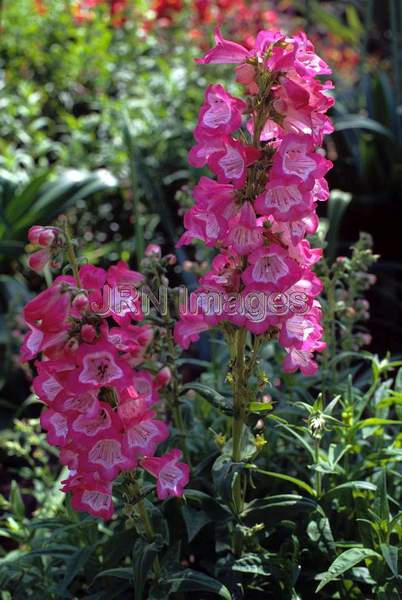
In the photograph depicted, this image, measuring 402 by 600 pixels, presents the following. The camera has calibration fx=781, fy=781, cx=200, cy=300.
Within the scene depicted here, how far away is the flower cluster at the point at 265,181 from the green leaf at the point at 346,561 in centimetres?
40

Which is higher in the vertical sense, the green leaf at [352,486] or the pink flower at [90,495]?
the pink flower at [90,495]

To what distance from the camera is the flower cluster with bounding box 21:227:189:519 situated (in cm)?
118

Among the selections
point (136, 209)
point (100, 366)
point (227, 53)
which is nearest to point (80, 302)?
point (100, 366)

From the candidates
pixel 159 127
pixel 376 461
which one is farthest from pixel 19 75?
pixel 376 461

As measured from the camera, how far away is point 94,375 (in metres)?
1.18

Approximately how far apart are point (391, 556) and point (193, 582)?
36cm

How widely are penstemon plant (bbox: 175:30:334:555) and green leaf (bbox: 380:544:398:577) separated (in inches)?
15.7

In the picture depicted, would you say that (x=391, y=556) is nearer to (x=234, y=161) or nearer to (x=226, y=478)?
(x=226, y=478)

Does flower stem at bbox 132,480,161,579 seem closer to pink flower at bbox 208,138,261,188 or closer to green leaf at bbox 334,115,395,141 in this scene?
pink flower at bbox 208,138,261,188

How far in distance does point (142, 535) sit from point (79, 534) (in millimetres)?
309

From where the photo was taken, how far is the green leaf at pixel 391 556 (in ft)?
4.55

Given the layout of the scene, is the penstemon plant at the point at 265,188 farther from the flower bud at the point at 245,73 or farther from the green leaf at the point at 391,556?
the green leaf at the point at 391,556

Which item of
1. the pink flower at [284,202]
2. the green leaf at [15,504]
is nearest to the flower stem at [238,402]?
the pink flower at [284,202]

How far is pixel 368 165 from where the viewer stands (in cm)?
367
